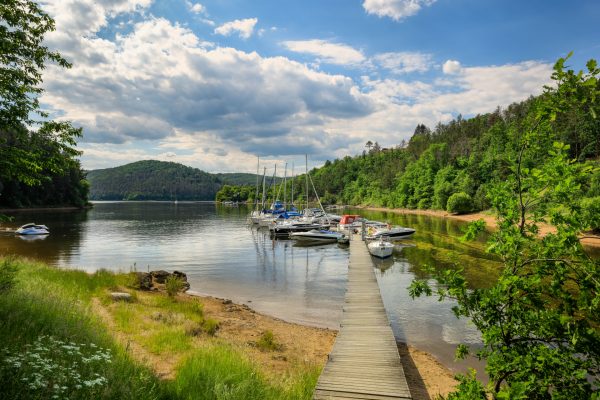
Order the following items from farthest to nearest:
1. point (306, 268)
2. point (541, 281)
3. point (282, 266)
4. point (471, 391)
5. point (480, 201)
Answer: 1. point (480, 201)
2. point (282, 266)
3. point (306, 268)
4. point (541, 281)
5. point (471, 391)

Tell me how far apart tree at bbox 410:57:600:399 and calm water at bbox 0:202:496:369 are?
133 cm

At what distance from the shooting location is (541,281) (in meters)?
4.64

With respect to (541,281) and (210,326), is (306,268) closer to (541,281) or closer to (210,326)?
(210,326)

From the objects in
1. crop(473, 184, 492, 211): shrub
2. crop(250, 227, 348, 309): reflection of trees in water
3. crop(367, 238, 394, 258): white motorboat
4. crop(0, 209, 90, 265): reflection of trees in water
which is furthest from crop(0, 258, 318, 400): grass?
crop(473, 184, 492, 211): shrub

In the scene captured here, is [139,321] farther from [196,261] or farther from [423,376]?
[196,261]

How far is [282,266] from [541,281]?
31.7m

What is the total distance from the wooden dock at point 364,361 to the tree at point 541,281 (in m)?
5.13

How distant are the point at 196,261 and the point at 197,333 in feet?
77.6

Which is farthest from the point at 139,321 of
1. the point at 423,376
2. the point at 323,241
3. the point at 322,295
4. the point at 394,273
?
the point at 323,241

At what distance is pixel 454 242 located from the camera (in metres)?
47.9

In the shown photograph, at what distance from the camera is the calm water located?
1953 cm

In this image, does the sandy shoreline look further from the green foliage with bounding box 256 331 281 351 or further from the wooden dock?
the wooden dock

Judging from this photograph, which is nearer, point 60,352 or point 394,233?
point 60,352

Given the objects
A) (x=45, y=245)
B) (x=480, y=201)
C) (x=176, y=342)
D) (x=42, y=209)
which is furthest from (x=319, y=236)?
(x=42, y=209)
